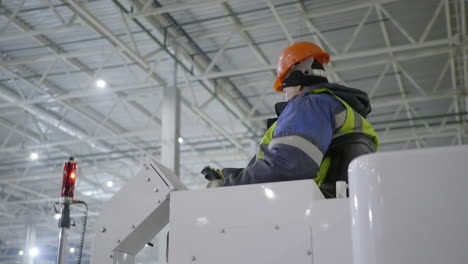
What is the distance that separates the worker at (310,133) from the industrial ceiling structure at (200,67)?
8.51 m

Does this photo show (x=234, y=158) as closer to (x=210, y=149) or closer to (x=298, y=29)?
(x=210, y=149)

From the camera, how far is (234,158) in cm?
2317

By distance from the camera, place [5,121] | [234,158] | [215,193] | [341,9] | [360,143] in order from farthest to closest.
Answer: [234,158]
[5,121]
[341,9]
[360,143]
[215,193]

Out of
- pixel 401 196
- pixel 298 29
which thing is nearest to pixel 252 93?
pixel 298 29

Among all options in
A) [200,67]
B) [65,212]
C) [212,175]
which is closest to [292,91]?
[212,175]

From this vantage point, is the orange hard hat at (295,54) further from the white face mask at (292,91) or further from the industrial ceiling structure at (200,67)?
the industrial ceiling structure at (200,67)

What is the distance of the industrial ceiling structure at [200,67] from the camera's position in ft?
42.7

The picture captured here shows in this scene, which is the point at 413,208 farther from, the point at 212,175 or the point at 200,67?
the point at 200,67

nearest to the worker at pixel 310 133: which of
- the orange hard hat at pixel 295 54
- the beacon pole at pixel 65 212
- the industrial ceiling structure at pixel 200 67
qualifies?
the orange hard hat at pixel 295 54

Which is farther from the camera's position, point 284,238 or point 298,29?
point 298,29

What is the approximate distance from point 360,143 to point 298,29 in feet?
35.8

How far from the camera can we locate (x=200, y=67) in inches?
598

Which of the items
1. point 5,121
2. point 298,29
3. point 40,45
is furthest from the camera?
point 5,121

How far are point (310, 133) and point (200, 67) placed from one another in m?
12.6
